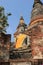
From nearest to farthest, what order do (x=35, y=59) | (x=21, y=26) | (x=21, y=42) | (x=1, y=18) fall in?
(x=35, y=59), (x=1, y=18), (x=21, y=42), (x=21, y=26)

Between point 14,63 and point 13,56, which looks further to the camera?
point 13,56

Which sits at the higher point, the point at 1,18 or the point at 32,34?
the point at 1,18

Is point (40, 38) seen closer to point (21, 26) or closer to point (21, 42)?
point (21, 42)

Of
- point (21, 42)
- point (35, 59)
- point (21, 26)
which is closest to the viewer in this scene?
point (35, 59)

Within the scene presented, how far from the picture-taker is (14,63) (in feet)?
35.2

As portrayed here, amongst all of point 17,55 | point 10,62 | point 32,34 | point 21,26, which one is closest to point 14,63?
point 10,62

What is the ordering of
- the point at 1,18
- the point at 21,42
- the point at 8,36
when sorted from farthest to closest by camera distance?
the point at 21,42 < the point at 1,18 < the point at 8,36

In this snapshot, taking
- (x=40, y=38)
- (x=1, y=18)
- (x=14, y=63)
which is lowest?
(x=14, y=63)

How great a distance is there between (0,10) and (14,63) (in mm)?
4583

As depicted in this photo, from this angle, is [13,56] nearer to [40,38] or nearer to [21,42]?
[40,38]

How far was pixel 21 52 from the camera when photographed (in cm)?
1164

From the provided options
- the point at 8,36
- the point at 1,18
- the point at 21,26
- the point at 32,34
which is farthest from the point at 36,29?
the point at 21,26

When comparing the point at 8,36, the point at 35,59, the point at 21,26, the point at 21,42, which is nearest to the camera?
the point at 35,59

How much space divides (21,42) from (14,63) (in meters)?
4.85
